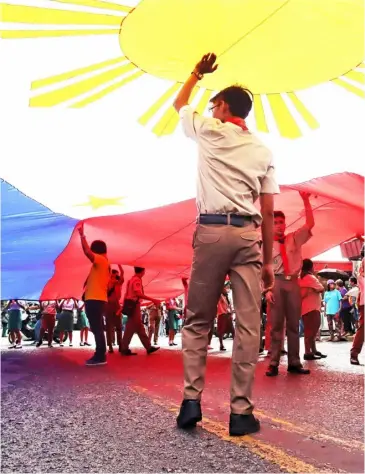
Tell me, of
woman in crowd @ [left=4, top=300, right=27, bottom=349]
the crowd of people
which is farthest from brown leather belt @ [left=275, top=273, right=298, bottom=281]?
woman in crowd @ [left=4, top=300, right=27, bottom=349]

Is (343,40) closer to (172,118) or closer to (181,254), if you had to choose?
(172,118)

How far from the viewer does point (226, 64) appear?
4281 millimetres

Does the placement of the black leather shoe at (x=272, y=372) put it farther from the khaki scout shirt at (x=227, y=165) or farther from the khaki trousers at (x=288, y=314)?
the khaki scout shirt at (x=227, y=165)

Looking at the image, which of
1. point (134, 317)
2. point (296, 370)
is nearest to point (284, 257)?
point (296, 370)

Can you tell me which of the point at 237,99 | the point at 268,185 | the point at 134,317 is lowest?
the point at 134,317

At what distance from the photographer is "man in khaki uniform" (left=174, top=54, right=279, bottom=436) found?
8.95ft

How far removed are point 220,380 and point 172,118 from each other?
8.73 ft

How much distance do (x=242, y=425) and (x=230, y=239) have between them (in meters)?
0.96

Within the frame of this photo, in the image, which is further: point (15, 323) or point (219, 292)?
point (15, 323)

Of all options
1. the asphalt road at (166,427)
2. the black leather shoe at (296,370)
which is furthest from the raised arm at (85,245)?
→ the black leather shoe at (296,370)

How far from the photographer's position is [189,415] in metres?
2.67

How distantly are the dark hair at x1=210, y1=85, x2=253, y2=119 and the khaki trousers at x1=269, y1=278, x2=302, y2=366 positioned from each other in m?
2.91

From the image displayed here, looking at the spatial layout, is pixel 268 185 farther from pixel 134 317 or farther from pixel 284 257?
pixel 134 317

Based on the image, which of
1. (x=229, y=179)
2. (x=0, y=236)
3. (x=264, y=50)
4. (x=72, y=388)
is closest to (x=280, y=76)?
(x=264, y=50)
